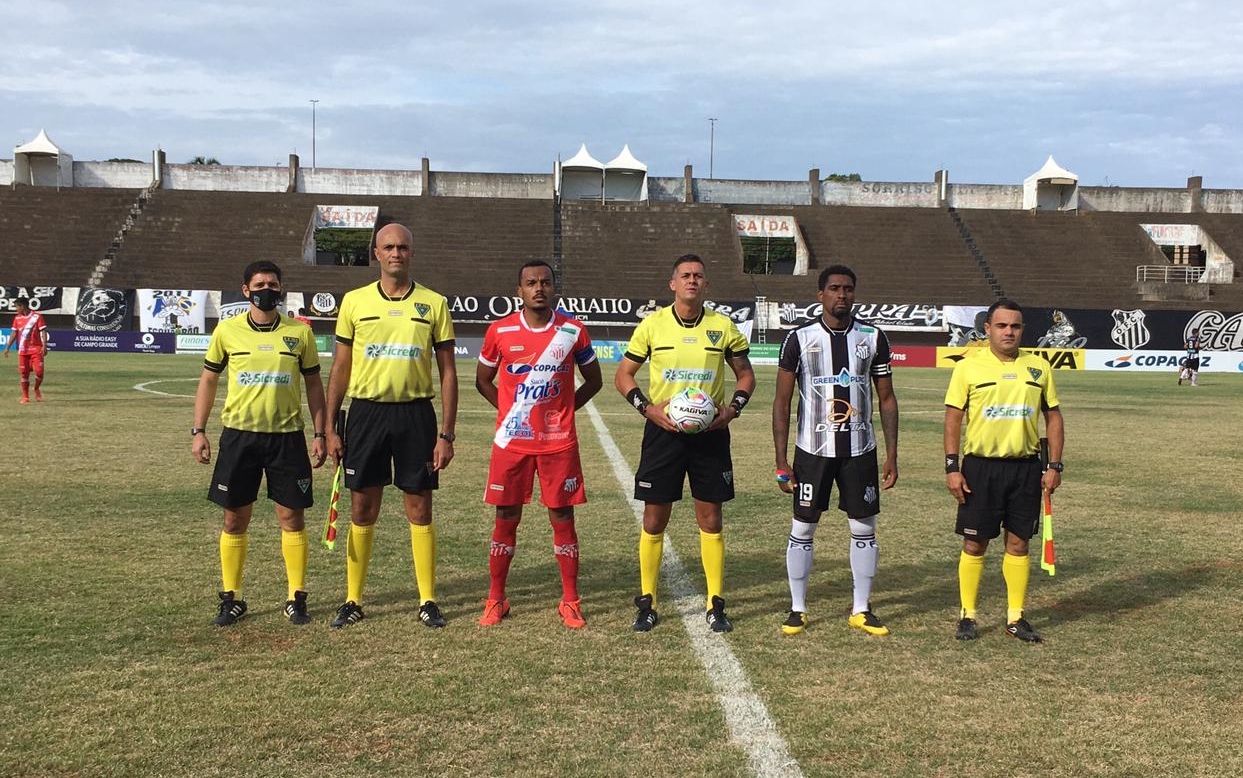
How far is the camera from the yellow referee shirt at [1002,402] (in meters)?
6.45

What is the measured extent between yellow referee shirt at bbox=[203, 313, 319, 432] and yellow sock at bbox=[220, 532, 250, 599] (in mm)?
684

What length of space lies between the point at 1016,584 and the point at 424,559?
141 inches

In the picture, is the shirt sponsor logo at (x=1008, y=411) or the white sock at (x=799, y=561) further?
the white sock at (x=799, y=561)

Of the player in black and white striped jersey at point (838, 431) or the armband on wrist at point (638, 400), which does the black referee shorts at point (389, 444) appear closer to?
the armband on wrist at point (638, 400)

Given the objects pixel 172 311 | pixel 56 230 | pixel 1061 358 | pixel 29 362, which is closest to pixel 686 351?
pixel 29 362

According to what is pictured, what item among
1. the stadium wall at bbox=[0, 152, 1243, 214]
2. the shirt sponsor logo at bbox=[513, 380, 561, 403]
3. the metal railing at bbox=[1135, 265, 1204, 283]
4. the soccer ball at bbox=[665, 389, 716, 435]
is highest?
the stadium wall at bbox=[0, 152, 1243, 214]

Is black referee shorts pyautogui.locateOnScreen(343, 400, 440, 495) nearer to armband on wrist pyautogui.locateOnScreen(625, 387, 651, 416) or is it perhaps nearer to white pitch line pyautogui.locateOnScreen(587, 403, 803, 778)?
armband on wrist pyautogui.locateOnScreen(625, 387, 651, 416)

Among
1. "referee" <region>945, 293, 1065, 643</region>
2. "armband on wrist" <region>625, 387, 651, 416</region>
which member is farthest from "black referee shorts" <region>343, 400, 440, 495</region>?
"referee" <region>945, 293, 1065, 643</region>

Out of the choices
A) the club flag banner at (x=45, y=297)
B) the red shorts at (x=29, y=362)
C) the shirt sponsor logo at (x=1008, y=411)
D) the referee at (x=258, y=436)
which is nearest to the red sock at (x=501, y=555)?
the referee at (x=258, y=436)

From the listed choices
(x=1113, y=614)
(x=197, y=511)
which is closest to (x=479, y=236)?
(x=197, y=511)

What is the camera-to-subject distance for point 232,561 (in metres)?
6.55

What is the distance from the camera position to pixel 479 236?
5634 centimetres

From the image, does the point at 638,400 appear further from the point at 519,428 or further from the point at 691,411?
the point at 519,428

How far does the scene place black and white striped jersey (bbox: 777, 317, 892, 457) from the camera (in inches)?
257
